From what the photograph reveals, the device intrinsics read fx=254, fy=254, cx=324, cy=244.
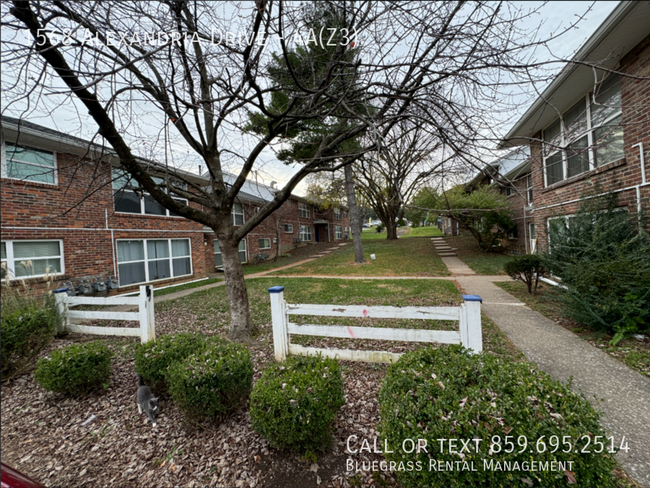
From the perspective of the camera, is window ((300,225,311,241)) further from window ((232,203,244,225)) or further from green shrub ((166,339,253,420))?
green shrub ((166,339,253,420))

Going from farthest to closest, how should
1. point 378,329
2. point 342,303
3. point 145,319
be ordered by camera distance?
point 342,303 → point 145,319 → point 378,329

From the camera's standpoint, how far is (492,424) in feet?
4.63

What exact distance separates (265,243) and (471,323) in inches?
682

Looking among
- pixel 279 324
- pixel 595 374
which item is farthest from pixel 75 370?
pixel 595 374

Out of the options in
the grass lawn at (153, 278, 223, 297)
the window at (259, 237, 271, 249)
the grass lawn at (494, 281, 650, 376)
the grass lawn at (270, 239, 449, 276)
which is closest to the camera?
the grass lawn at (494, 281, 650, 376)

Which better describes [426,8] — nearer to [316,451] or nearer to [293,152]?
[316,451]

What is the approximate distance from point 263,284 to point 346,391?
7450mm

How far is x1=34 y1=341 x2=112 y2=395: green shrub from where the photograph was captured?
271cm

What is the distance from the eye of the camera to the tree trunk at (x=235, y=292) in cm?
433

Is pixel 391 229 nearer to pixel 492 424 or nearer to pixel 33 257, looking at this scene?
pixel 33 257

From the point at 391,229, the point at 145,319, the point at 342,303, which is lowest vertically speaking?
the point at 342,303

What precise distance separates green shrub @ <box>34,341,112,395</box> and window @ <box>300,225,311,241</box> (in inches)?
862

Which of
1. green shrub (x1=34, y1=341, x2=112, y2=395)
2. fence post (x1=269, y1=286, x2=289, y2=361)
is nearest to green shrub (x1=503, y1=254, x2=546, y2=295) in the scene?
fence post (x1=269, y1=286, x2=289, y2=361)

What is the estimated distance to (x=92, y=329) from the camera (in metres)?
4.63
